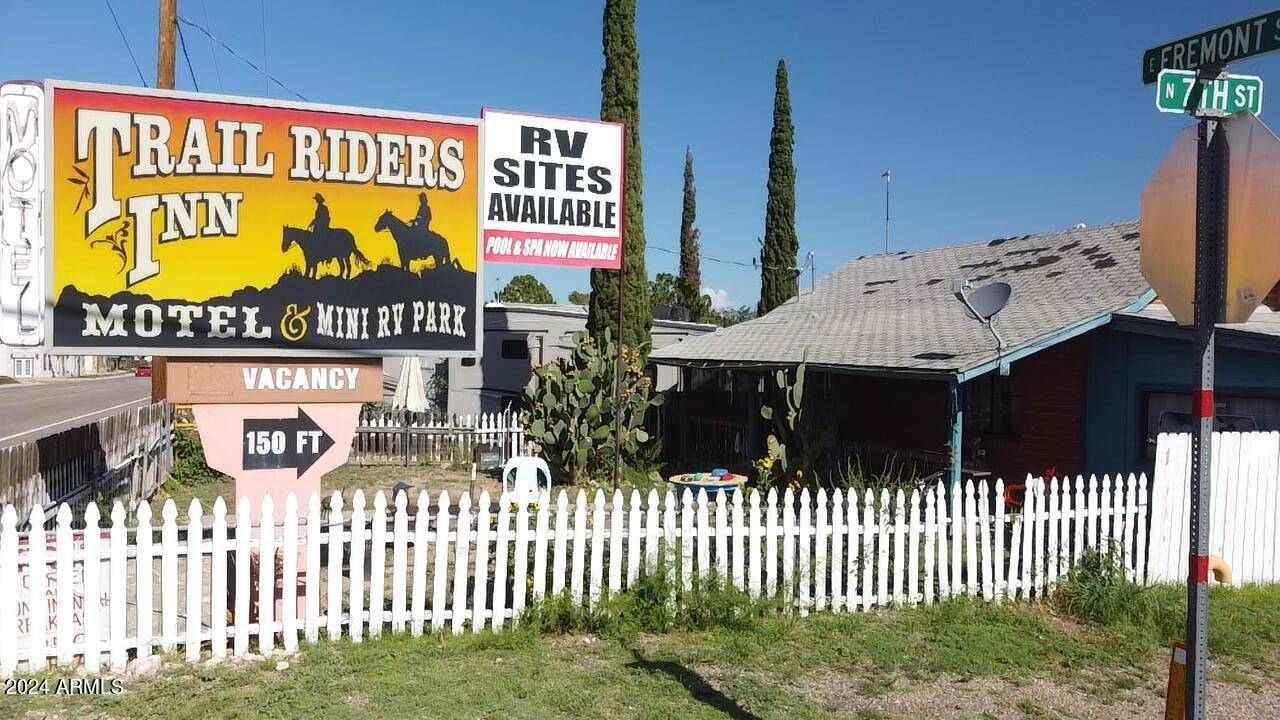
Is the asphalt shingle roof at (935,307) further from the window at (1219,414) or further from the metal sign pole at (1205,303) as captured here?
the metal sign pole at (1205,303)

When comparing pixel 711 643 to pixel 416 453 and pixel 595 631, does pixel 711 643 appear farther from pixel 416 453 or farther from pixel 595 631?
pixel 416 453

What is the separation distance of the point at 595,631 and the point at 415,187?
392 centimetres

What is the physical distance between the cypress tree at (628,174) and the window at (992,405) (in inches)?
276

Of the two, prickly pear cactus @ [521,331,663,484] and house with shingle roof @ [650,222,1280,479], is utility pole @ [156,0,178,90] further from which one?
house with shingle roof @ [650,222,1280,479]

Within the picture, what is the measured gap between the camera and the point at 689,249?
51.7m

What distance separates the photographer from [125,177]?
6668 millimetres

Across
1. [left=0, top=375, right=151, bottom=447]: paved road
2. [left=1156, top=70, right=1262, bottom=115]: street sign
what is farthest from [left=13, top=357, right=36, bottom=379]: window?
[left=1156, top=70, right=1262, bottom=115]: street sign

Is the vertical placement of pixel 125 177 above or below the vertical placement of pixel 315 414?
above

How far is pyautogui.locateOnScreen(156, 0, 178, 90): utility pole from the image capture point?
13758 mm

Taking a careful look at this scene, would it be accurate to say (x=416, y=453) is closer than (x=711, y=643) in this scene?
No

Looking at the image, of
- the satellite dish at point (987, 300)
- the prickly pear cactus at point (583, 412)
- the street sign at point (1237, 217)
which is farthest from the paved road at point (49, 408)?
the street sign at point (1237, 217)

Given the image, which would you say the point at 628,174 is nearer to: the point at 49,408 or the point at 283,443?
the point at 283,443

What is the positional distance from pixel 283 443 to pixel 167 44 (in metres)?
9.73

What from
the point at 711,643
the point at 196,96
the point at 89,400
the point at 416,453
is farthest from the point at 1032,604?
the point at 89,400
